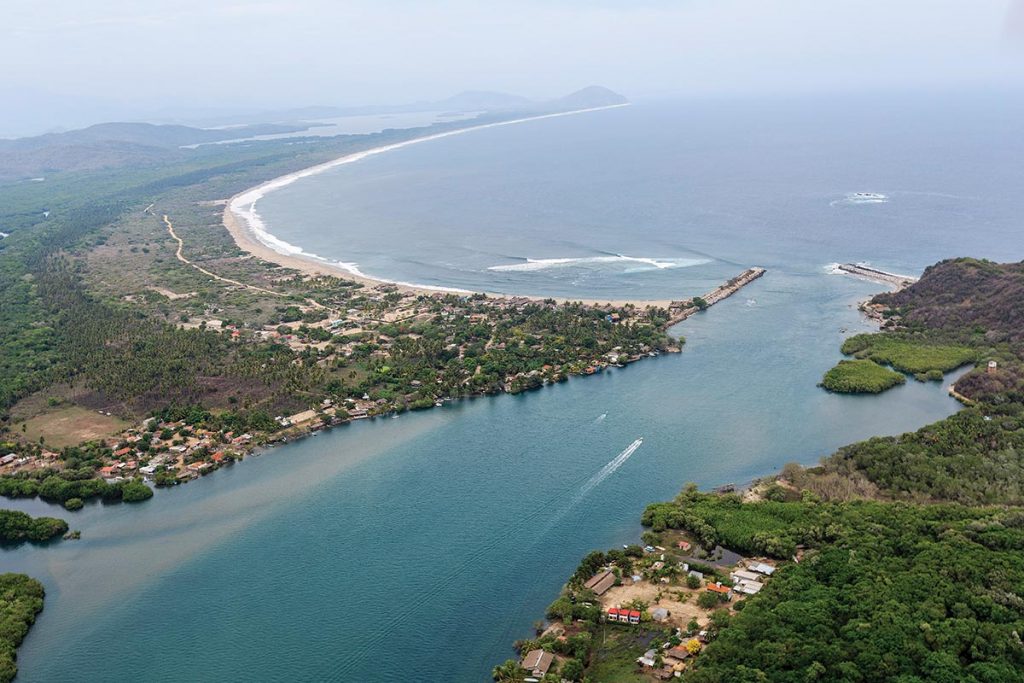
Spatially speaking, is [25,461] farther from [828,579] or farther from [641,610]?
[828,579]

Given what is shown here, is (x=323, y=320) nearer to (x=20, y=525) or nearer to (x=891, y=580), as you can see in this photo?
(x=20, y=525)

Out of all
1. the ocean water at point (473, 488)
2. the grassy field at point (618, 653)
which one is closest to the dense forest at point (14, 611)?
the ocean water at point (473, 488)

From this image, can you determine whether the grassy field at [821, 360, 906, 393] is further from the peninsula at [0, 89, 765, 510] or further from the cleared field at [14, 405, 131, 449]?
the cleared field at [14, 405, 131, 449]

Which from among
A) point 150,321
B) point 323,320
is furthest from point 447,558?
point 150,321

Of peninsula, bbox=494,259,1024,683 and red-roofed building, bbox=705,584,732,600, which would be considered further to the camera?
red-roofed building, bbox=705,584,732,600

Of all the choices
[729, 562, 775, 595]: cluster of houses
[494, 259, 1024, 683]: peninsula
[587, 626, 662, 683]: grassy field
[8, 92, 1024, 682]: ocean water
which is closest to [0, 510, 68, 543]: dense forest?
[8, 92, 1024, 682]: ocean water

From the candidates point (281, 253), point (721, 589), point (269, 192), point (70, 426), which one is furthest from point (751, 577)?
point (269, 192)
